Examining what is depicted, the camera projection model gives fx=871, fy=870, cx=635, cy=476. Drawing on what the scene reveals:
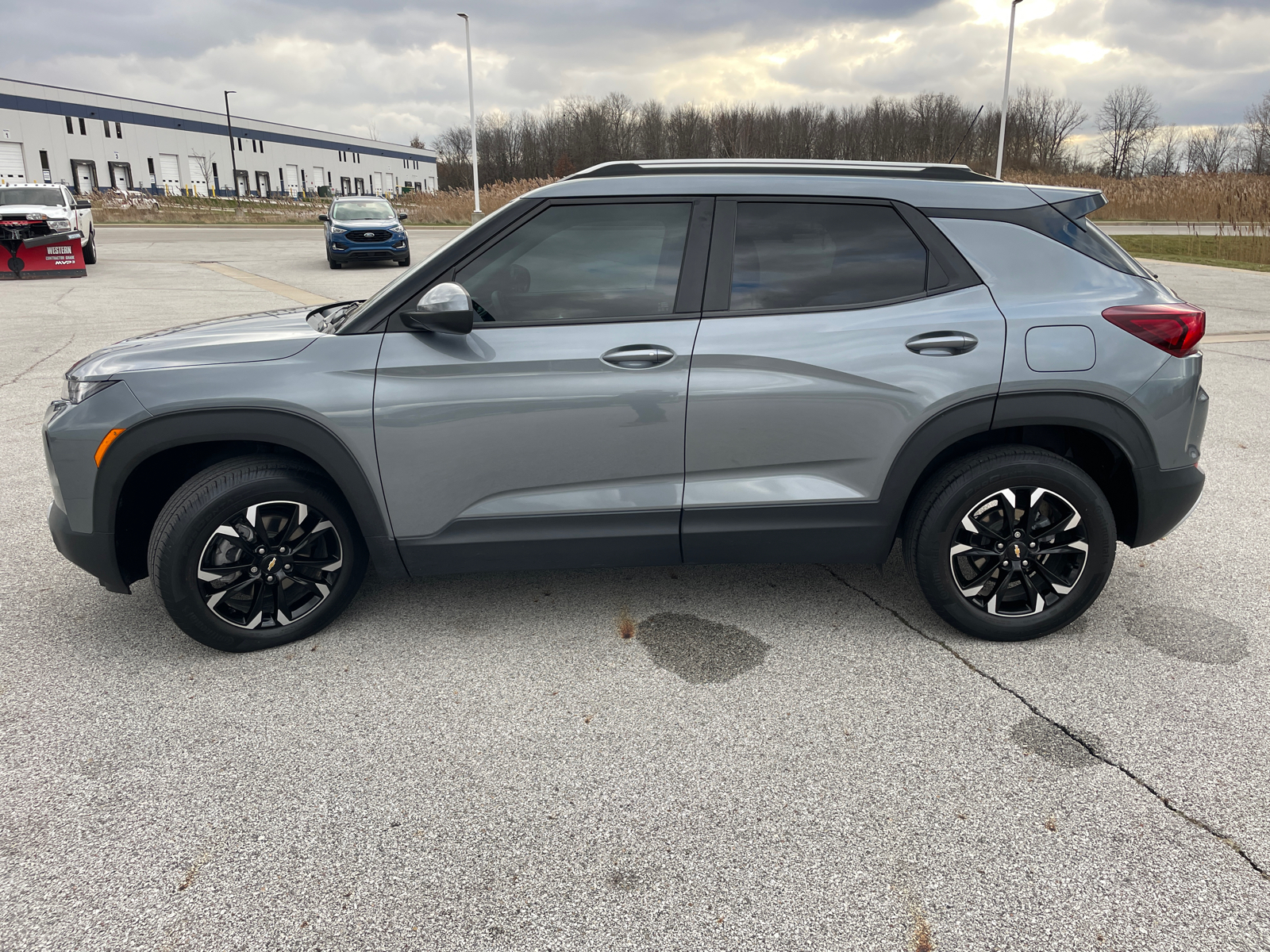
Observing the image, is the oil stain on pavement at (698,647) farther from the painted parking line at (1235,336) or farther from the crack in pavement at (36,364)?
the painted parking line at (1235,336)

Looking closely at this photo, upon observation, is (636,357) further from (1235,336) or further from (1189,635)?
(1235,336)

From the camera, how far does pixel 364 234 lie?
64.4 ft

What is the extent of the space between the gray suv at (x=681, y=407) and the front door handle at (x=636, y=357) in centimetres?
1

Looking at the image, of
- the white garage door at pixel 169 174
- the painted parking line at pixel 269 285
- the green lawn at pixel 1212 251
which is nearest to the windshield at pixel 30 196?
the painted parking line at pixel 269 285

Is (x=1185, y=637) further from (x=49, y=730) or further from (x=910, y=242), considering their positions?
(x=49, y=730)

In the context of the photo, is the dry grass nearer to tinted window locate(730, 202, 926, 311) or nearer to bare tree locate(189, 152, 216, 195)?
tinted window locate(730, 202, 926, 311)

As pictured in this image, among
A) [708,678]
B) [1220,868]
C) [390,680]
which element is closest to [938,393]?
[708,678]

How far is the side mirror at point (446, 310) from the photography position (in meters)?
2.99

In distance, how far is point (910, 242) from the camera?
10.8 ft

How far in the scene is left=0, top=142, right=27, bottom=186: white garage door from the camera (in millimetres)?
66438

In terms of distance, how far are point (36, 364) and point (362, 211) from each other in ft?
40.5

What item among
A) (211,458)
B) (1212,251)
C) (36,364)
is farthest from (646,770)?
(1212,251)

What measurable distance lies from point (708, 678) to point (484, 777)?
93 centimetres

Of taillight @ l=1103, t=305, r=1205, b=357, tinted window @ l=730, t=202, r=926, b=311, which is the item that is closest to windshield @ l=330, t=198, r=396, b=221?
tinted window @ l=730, t=202, r=926, b=311
